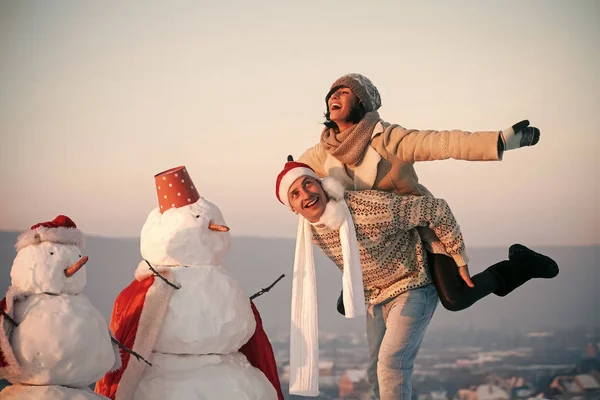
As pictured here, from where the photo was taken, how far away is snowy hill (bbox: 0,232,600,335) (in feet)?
12.6

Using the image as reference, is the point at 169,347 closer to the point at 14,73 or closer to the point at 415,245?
the point at 415,245

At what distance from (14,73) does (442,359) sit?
85.0 inches

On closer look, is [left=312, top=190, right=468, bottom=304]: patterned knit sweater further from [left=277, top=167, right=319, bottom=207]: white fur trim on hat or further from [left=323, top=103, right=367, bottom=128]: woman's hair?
[left=323, top=103, right=367, bottom=128]: woman's hair

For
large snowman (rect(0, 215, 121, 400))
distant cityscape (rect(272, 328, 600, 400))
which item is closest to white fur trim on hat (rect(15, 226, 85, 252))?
large snowman (rect(0, 215, 121, 400))

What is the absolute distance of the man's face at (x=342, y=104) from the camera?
8.97 feet

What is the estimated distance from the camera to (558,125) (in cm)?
417

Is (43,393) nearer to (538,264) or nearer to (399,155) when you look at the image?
(399,155)

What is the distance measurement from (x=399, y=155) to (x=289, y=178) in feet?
1.07

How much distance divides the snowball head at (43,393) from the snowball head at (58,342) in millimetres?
13

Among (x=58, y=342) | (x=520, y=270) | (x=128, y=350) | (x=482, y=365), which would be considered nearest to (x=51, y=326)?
(x=58, y=342)

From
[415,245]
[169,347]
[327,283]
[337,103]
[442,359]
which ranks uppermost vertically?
[337,103]

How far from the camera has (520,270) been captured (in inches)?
113

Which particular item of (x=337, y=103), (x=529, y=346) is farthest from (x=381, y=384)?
(x=529, y=346)

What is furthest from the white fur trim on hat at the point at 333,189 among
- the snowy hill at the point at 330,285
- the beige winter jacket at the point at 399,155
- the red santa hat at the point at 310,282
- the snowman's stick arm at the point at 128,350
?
the snowy hill at the point at 330,285
